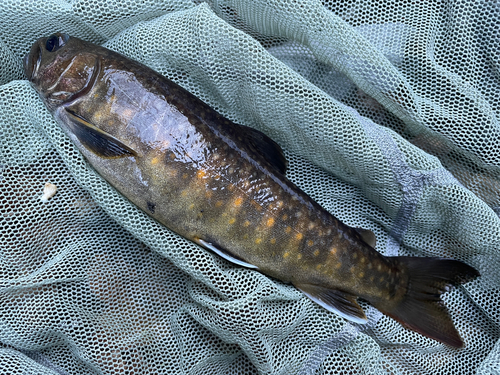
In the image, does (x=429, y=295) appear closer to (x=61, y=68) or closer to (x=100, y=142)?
(x=100, y=142)

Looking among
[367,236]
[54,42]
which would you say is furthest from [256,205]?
[54,42]

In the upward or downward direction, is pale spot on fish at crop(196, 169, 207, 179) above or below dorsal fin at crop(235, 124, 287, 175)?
Result: below

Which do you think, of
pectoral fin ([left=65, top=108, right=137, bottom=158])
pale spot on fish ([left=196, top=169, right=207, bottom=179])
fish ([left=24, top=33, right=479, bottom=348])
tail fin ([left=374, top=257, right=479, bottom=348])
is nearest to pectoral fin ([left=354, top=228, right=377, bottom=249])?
fish ([left=24, top=33, right=479, bottom=348])

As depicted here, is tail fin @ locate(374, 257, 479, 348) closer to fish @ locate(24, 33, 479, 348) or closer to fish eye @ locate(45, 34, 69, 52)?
fish @ locate(24, 33, 479, 348)

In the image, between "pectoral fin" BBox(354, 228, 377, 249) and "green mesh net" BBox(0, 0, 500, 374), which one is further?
"pectoral fin" BBox(354, 228, 377, 249)

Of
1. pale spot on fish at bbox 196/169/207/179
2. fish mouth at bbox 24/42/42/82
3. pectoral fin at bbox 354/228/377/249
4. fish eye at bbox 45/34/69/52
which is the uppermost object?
fish eye at bbox 45/34/69/52

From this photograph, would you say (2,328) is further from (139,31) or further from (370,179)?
(370,179)
